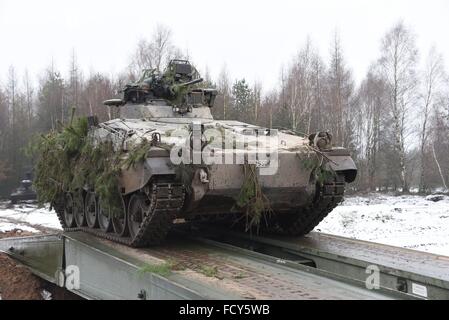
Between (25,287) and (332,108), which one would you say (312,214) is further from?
(332,108)

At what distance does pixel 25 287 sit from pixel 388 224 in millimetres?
8506

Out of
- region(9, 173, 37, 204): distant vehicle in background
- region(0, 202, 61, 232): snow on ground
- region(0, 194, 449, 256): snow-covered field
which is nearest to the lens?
region(0, 194, 449, 256): snow-covered field

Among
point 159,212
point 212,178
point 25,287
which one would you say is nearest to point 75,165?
point 25,287

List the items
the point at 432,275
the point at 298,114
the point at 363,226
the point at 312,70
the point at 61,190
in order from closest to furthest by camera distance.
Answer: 1. the point at 432,275
2. the point at 61,190
3. the point at 363,226
4. the point at 298,114
5. the point at 312,70

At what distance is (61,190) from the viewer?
940cm

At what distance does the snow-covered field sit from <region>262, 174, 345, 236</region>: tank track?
303 centimetres

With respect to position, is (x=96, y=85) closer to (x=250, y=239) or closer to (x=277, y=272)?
(x=250, y=239)

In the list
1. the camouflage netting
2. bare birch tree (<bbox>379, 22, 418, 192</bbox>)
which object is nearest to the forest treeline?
bare birch tree (<bbox>379, 22, 418, 192</bbox>)

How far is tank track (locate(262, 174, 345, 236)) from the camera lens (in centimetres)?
725

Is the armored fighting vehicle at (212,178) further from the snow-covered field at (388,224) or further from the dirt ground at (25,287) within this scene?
the snow-covered field at (388,224)

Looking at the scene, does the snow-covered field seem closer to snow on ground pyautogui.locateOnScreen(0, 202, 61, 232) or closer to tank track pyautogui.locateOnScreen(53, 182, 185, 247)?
snow on ground pyautogui.locateOnScreen(0, 202, 61, 232)

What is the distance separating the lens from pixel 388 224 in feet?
43.4

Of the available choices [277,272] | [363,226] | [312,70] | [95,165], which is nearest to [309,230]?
[277,272]
